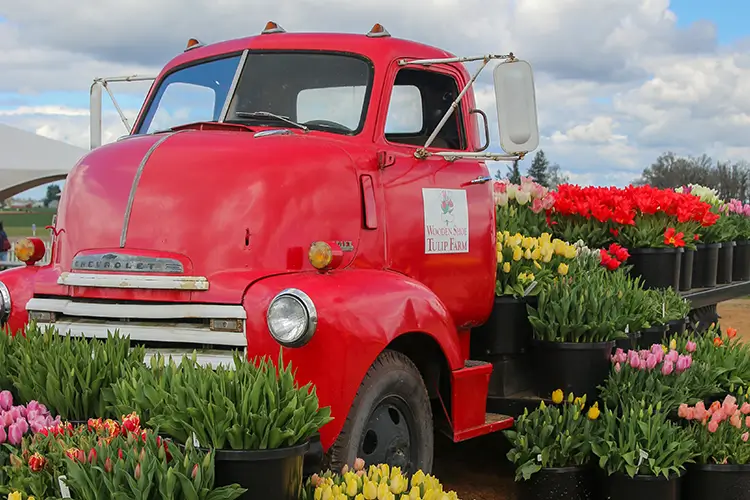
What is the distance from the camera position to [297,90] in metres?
4.93

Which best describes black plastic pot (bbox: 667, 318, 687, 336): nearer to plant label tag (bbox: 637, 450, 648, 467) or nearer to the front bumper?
plant label tag (bbox: 637, 450, 648, 467)


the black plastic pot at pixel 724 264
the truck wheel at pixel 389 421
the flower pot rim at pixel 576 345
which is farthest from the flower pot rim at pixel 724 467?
the black plastic pot at pixel 724 264

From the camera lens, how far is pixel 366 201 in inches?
179

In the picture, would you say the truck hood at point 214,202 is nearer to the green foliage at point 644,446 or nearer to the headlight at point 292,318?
the headlight at point 292,318

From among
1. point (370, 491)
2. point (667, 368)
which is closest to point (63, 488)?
point (370, 491)

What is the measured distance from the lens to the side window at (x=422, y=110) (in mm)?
5055

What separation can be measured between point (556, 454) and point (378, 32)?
260cm

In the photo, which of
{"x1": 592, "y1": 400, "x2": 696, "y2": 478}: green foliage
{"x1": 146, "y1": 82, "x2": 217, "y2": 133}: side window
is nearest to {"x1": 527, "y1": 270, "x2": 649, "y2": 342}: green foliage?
{"x1": 592, "y1": 400, "x2": 696, "y2": 478}: green foliage

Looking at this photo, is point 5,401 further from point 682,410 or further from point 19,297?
point 682,410

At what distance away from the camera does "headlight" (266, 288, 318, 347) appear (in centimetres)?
365

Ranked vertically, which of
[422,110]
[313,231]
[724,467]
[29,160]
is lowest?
[724,467]

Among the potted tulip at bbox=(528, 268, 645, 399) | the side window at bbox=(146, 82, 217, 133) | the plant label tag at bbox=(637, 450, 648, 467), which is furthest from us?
the potted tulip at bbox=(528, 268, 645, 399)

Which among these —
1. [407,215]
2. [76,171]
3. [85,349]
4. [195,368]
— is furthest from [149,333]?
[407,215]

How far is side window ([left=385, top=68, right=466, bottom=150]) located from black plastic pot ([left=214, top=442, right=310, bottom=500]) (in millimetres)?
2356
